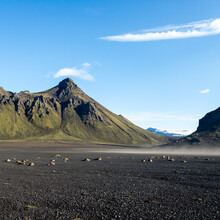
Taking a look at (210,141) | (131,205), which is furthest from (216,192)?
(210,141)

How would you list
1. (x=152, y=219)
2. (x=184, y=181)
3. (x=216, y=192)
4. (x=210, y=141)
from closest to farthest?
(x=152, y=219), (x=216, y=192), (x=184, y=181), (x=210, y=141)

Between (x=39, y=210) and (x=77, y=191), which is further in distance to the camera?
(x=77, y=191)

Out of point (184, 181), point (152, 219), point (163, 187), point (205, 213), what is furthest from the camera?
point (184, 181)

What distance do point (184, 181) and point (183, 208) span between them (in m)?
14.0

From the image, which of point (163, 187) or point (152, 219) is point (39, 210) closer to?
point (152, 219)

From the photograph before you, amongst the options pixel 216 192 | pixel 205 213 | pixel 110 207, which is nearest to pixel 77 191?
pixel 110 207

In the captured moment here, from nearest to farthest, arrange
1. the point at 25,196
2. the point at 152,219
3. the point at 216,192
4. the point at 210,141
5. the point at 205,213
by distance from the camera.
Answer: the point at 152,219 → the point at 205,213 → the point at 25,196 → the point at 216,192 → the point at 210,141

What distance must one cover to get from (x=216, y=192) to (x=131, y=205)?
1128 cm

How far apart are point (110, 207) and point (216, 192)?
43.4ft

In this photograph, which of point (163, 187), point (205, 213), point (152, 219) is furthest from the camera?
point (163, 187)

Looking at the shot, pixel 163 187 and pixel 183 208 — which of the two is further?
pixel 163 187

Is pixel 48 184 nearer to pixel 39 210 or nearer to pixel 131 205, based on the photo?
pixel 39 210

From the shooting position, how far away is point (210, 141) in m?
183

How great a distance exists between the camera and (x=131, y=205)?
66.1 feet
